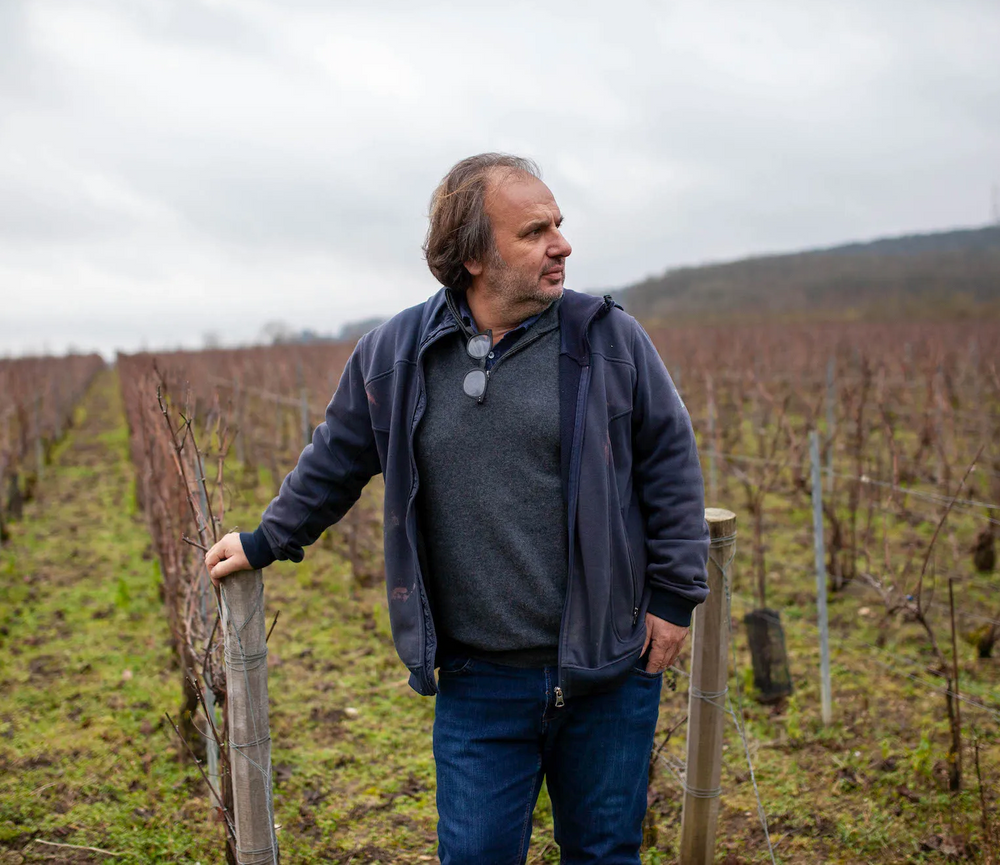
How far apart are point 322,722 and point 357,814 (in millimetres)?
733

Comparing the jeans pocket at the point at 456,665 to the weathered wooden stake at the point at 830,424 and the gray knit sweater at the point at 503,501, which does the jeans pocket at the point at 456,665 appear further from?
the weathered wooden stake at the point at 830,424

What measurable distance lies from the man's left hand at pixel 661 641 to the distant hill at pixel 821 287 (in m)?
48.6

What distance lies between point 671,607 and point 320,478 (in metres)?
Answer: 0.78

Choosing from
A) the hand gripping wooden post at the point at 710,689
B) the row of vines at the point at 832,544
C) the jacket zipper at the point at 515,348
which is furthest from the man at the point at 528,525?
the row of vines at the point at 832,544

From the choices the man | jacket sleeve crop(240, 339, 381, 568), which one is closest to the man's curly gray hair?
the man

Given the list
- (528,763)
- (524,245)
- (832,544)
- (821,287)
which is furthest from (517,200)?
(821,287)

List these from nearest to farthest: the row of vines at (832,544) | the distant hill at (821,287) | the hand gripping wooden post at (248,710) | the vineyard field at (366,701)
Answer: the hand gripping wooden post at (248,710) < the vineyard field at (366,701) < the row of vines at (832,544) < the distant hill at (821,287)

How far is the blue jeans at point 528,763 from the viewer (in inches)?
62.0

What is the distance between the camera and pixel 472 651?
1.64 m

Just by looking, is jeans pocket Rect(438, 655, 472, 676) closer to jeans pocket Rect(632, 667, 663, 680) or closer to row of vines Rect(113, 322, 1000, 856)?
jeans pocket Rect(632, 667, 663, 680)

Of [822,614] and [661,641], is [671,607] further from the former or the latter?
[822,614]

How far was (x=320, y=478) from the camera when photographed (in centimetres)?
173

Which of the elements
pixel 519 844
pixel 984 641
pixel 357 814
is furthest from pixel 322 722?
pixel 984 641

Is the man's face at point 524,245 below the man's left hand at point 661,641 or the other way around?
the other way around
